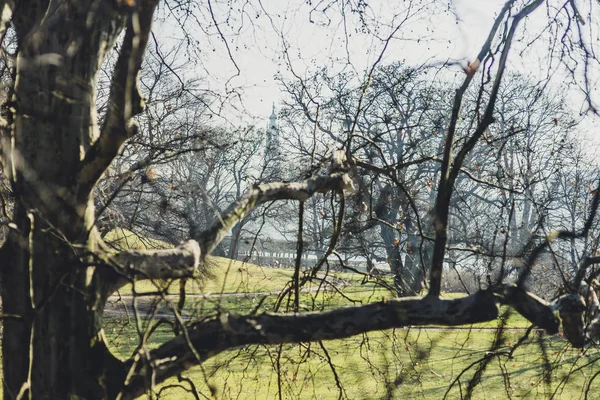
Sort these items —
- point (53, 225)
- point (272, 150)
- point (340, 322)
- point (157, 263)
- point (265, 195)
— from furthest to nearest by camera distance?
1. point (272, 150)
2. point (265, 195)
3. point (53, 225)
4. point (340, 322)
5. point (157, 263)

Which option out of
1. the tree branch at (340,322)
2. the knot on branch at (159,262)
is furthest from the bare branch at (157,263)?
the tree branch at (340,322)

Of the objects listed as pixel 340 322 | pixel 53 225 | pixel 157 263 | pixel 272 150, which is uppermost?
pixel 272 150

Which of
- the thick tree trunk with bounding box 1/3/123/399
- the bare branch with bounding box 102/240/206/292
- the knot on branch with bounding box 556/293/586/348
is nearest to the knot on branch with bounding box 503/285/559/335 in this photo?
the knot on branch with bounding box 556/293/586/348

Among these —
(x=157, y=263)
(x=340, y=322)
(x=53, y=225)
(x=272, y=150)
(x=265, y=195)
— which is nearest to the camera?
(x=157, y=263)

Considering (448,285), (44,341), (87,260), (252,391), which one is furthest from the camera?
(448,285)

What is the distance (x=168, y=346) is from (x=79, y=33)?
6.45 ft

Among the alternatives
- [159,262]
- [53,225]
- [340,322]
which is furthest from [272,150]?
[159,262]

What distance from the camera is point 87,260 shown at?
393 centimetres

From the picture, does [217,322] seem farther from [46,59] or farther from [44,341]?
[46,59]

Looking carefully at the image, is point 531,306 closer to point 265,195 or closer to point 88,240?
point 265,195

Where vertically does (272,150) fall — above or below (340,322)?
above

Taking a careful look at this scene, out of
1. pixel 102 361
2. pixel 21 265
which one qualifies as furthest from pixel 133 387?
pixel 21 265

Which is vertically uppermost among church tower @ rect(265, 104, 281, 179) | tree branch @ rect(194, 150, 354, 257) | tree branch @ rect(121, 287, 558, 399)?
church tower @ rect(265, 104, 281, 179)

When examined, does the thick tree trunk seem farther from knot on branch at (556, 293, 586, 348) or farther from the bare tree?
knot on branch at (556, 293, 586, 348)
